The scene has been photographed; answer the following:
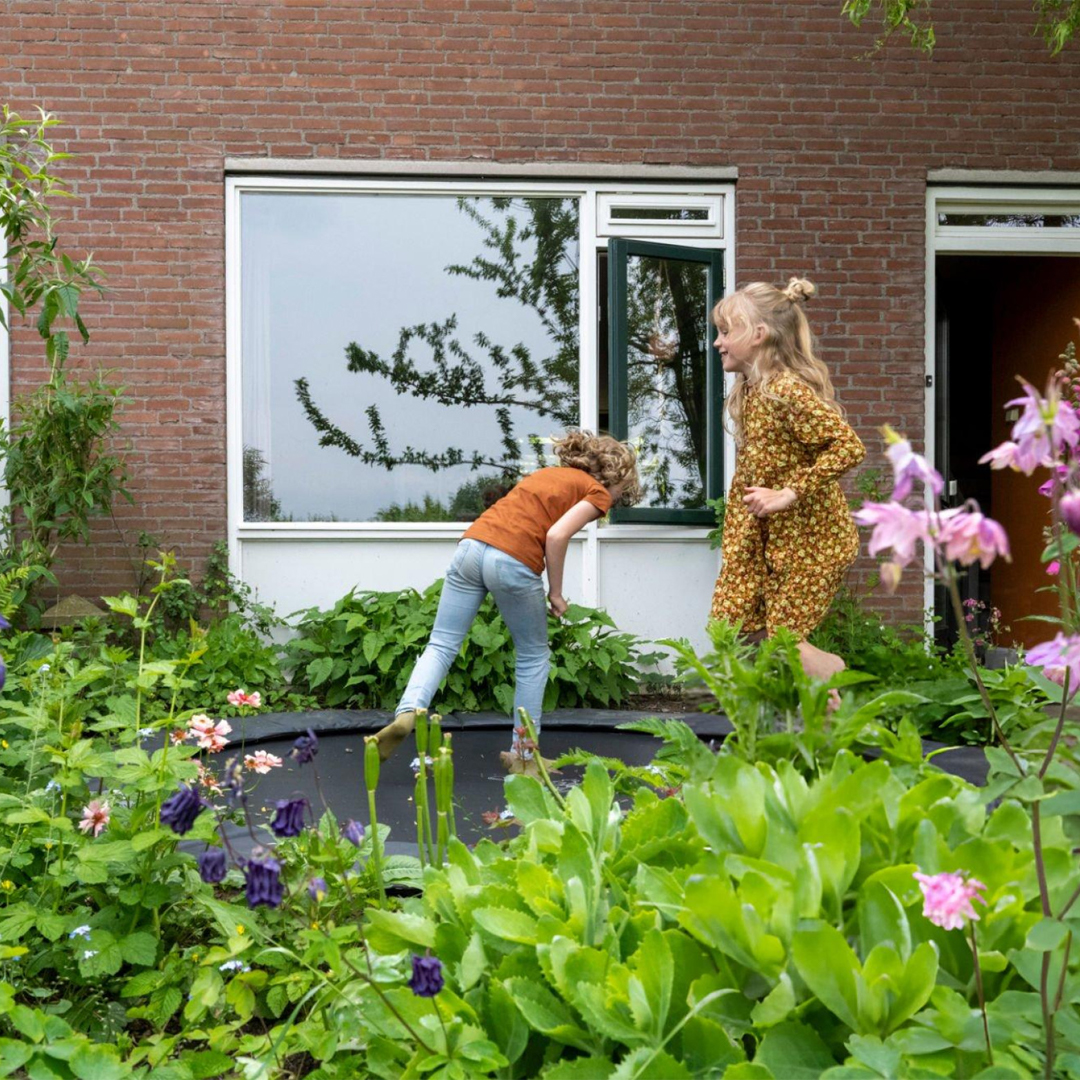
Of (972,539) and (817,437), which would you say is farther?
(817,437)

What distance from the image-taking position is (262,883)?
1.44m

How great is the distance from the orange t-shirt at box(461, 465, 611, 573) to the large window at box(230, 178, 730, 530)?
8.57 ft

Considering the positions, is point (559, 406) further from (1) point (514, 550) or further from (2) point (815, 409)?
(2) point (815, 409)

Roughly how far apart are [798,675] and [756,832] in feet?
0.81

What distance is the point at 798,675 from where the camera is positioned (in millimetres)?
1741

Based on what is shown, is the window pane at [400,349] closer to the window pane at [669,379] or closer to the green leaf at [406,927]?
the window pane at [669,379]

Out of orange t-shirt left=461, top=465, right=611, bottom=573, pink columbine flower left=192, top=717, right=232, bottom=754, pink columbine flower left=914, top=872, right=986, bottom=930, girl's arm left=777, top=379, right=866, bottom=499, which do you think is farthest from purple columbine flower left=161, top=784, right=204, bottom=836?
orange t-shirt left=461, top=465, right=611, bottom=573

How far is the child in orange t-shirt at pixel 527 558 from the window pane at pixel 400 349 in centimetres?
258

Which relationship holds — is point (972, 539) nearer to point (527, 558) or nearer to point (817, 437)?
point (817, 437)

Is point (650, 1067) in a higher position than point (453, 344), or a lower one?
lower

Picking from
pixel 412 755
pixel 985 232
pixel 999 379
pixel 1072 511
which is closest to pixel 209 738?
pixel 1072 511

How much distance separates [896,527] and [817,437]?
274 centimetres

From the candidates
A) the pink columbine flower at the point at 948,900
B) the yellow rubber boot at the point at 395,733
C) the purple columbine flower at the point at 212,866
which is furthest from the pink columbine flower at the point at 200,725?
the yellow rubber boot at the point at 395,733

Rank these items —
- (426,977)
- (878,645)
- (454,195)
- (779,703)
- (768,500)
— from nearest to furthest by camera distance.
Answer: (426,977)
(779,703)
(768,500)
(878,645)
(454,195)
